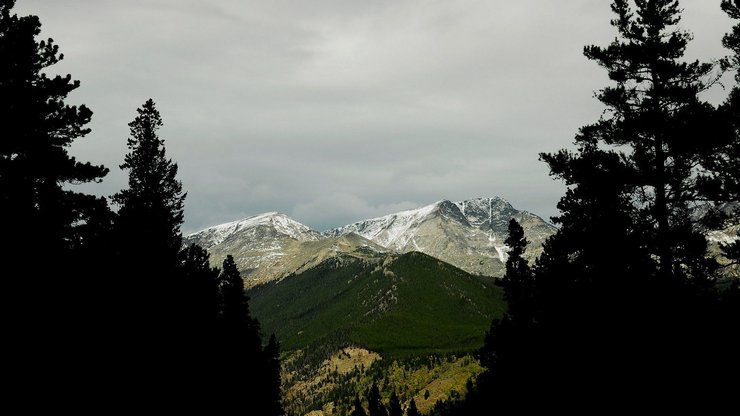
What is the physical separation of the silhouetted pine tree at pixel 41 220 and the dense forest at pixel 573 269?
62 mm

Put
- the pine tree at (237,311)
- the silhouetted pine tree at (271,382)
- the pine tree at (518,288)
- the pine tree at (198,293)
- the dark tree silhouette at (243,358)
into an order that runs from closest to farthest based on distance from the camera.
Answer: the pine tree at (198,293)
the dark tree silhouette at (243,358)
the pine tree at (518,288)
the pine tree at (237,311)
the silhouetted pine tree at (271,382)

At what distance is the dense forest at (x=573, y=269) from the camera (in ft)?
53.9

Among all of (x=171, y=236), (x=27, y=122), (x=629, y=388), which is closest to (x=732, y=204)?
(x=629, y=388)

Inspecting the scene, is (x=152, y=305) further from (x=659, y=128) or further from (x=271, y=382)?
(x=271, y=382)

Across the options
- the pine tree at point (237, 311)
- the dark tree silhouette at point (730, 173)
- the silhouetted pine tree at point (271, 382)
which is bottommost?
the silhouetted pine tree at point (271, 382)

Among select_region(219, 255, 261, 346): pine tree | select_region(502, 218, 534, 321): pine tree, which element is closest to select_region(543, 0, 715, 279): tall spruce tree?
select_region(502, 218, 534, 321): pine tree

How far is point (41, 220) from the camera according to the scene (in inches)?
742

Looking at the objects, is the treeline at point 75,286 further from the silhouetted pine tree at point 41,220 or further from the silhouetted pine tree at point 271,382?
the silhouetted pine tree at point 271,382

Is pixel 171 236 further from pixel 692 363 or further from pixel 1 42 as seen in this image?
pixel 692 363

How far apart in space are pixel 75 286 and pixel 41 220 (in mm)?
2615

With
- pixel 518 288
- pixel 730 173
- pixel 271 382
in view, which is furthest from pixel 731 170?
pixel 271 382

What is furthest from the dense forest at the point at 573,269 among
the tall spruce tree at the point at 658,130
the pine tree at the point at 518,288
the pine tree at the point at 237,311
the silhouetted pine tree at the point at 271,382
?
the silhouetted pine tree at the point at 271,382

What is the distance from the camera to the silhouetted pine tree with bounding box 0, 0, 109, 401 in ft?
53.7

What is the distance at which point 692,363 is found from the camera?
51.6ft
